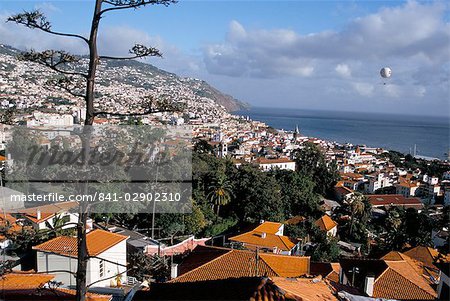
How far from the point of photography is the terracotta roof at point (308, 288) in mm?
4754

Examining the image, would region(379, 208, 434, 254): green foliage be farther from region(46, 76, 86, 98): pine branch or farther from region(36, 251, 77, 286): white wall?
region(46, 76, 86, 98): pine branch

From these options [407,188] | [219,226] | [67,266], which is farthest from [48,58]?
[407,188]

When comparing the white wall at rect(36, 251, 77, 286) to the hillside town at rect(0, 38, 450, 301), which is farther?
the white wall at rect(36, 251, 77, 286)

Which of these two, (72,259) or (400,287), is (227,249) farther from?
(400,287)

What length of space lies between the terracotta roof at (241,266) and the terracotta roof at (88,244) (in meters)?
2.07

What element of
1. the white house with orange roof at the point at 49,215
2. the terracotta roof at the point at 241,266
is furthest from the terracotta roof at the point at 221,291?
the white house with orange roof at the point at 49,215

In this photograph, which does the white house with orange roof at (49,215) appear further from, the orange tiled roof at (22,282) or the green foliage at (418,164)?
the green foliage at (418,164)

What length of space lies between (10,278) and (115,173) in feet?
30.0

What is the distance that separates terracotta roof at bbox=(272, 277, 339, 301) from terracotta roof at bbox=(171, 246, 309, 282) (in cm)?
388

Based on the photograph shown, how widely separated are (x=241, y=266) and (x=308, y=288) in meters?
5.01

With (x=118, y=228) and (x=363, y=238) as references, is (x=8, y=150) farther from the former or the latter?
(x=363, y=238)

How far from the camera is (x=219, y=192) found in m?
20.5

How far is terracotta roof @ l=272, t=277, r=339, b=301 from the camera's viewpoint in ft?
15.6

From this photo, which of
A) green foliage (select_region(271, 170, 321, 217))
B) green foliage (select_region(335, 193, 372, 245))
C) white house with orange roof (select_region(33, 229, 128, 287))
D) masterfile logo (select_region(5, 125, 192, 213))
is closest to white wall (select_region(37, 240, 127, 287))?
white house with orange roof (select_region(33, 229, 128, 287))
